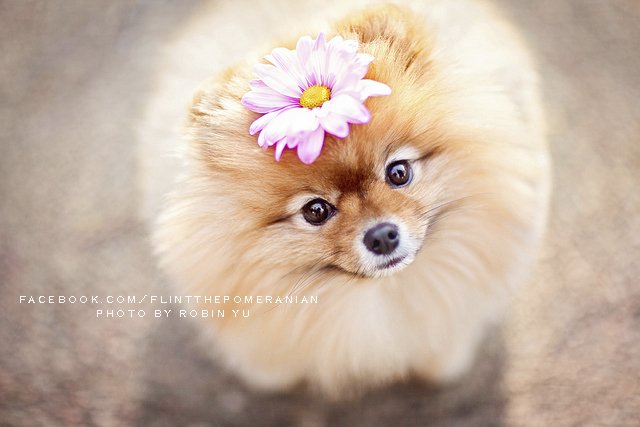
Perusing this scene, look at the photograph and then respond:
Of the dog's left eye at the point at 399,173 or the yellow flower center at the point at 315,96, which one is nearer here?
the yellow flower center at the point at 315,96

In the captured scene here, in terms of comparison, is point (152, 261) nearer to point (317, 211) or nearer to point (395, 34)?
point (317, 211)

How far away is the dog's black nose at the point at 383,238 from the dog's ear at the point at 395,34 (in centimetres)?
34

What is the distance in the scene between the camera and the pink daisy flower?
3.55 ft

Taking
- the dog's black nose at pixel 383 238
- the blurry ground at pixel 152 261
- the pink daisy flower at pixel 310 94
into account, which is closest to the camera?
the pink daisy flower at pixel 310 94

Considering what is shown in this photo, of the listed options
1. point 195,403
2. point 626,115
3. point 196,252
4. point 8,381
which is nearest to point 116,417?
point 195,403

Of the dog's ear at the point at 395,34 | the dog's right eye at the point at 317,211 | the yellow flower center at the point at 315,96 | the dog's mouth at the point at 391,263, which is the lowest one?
the dog's mouth at the point at 391,263

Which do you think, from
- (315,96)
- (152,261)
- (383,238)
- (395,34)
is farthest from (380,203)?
(152,261)

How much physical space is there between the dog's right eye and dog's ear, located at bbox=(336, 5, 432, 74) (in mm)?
337

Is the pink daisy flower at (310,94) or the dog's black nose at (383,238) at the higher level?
the pink daisy flower at (310,94)

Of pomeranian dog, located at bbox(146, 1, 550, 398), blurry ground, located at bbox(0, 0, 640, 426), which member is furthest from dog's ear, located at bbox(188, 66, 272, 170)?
blurry ground, located at bbox(0, 0, 640, 426)

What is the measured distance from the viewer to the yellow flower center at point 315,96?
1.13 meters

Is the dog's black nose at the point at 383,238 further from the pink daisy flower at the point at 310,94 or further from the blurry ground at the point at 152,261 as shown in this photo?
the blurry ground at the point at 152,261

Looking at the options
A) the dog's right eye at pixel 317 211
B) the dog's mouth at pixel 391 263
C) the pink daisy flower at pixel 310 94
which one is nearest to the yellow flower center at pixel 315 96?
the pink daisy flower at pixel 310 94

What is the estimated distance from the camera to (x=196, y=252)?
135 centimetres
